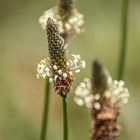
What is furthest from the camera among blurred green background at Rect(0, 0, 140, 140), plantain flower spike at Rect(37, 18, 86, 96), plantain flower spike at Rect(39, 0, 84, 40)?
blurred green background at Rect(0, 0, 140, 140)


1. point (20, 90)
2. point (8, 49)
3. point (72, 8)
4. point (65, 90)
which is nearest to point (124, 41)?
point (72, 8)

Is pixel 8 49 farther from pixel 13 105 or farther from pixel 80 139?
pixel 80 139

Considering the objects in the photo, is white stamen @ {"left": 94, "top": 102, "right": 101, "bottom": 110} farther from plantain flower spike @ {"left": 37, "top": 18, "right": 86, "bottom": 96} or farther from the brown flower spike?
plantain flower spike @ {"left": 37, "top": 18, "right": 86, "bottom": 96}

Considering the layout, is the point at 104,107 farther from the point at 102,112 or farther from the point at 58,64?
the point at 58,64

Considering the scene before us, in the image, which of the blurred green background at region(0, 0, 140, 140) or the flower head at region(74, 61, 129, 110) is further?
the blurred green background at region(0, 0, 140, 140)

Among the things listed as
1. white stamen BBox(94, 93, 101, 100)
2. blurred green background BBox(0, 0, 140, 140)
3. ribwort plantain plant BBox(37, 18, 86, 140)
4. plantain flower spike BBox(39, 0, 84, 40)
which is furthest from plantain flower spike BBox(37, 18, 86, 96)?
blurred green background BBox(0, 0, 140, 140)

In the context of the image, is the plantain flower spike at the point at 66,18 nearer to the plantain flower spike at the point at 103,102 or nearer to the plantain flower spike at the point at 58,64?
the plantain flower spike at the point at 58,64
